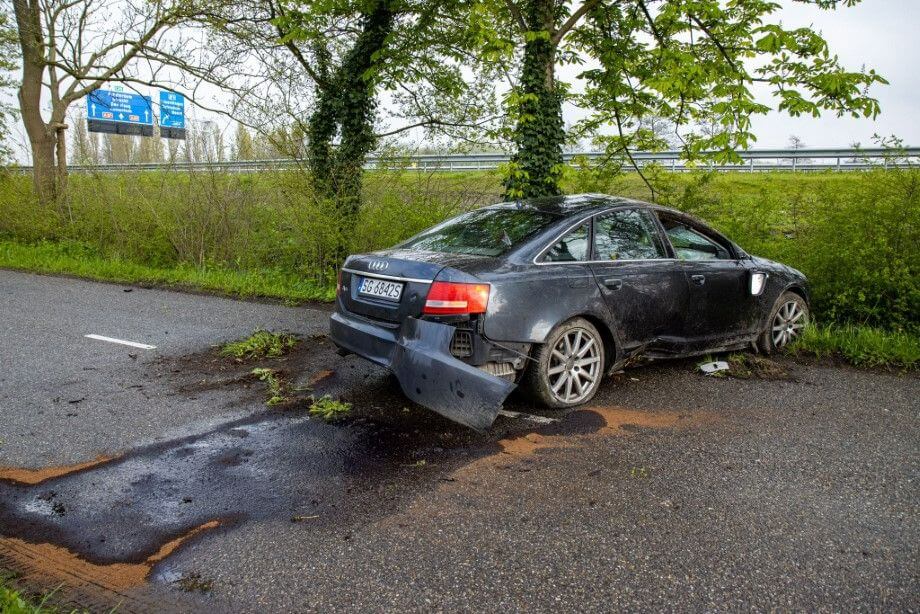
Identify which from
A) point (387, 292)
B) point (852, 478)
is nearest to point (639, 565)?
point (852, 478)

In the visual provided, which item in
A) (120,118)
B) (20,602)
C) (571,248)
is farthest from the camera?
(120,118)

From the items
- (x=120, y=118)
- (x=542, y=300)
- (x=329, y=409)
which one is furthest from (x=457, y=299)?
(x=120, y=118)

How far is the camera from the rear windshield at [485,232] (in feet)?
16.6

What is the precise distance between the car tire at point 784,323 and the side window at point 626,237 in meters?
1.78

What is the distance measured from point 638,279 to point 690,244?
0.98 meters

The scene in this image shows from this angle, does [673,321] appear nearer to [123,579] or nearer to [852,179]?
[852,179]

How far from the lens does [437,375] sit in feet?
13.7

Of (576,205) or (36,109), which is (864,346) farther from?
(36,109)

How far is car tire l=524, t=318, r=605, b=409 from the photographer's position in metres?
4.80

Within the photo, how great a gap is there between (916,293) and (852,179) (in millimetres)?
1487

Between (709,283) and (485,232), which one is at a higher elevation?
(485,232)

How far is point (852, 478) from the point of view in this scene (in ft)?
12.7

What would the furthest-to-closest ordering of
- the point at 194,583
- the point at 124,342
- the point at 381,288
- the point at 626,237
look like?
1. the point at 124,342
2. the point at 626,237
3. the point at 381,288
4. the point at 194,583

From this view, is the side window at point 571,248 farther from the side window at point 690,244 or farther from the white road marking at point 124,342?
the white road marking at point 124,342
